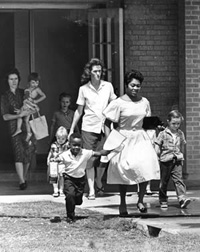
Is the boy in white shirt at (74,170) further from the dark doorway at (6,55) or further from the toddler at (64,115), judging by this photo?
the dark doorway at (6,55)

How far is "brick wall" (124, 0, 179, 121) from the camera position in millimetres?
13766

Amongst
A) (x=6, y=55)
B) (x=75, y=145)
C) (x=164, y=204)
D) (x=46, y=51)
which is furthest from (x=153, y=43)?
(x=75, y=145)

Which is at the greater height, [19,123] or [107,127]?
[107,127]

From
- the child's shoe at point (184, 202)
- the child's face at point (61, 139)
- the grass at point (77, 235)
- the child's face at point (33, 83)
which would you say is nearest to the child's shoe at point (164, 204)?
the child's shoe at point (184, 202)

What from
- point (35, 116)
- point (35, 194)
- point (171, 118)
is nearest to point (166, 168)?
point (171, 118)

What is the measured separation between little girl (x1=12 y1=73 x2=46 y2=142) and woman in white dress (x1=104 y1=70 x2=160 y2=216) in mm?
3301

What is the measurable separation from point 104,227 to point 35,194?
295cm

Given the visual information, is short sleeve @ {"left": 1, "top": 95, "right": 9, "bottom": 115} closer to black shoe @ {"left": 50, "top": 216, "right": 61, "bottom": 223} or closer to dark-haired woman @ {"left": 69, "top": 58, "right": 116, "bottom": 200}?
dark-haired woman @ {"left": 69, "top": 58, "right": 116, "bottom": 200}

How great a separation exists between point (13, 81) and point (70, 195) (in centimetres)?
369

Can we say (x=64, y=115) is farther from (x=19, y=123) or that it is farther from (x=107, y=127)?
(x=107, y=127)

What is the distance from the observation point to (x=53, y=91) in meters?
14.3

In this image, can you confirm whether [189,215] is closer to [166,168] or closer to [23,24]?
[166,168]

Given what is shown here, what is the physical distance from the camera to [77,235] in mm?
9562

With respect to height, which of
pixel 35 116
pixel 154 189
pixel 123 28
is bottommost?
pixel 154 189
